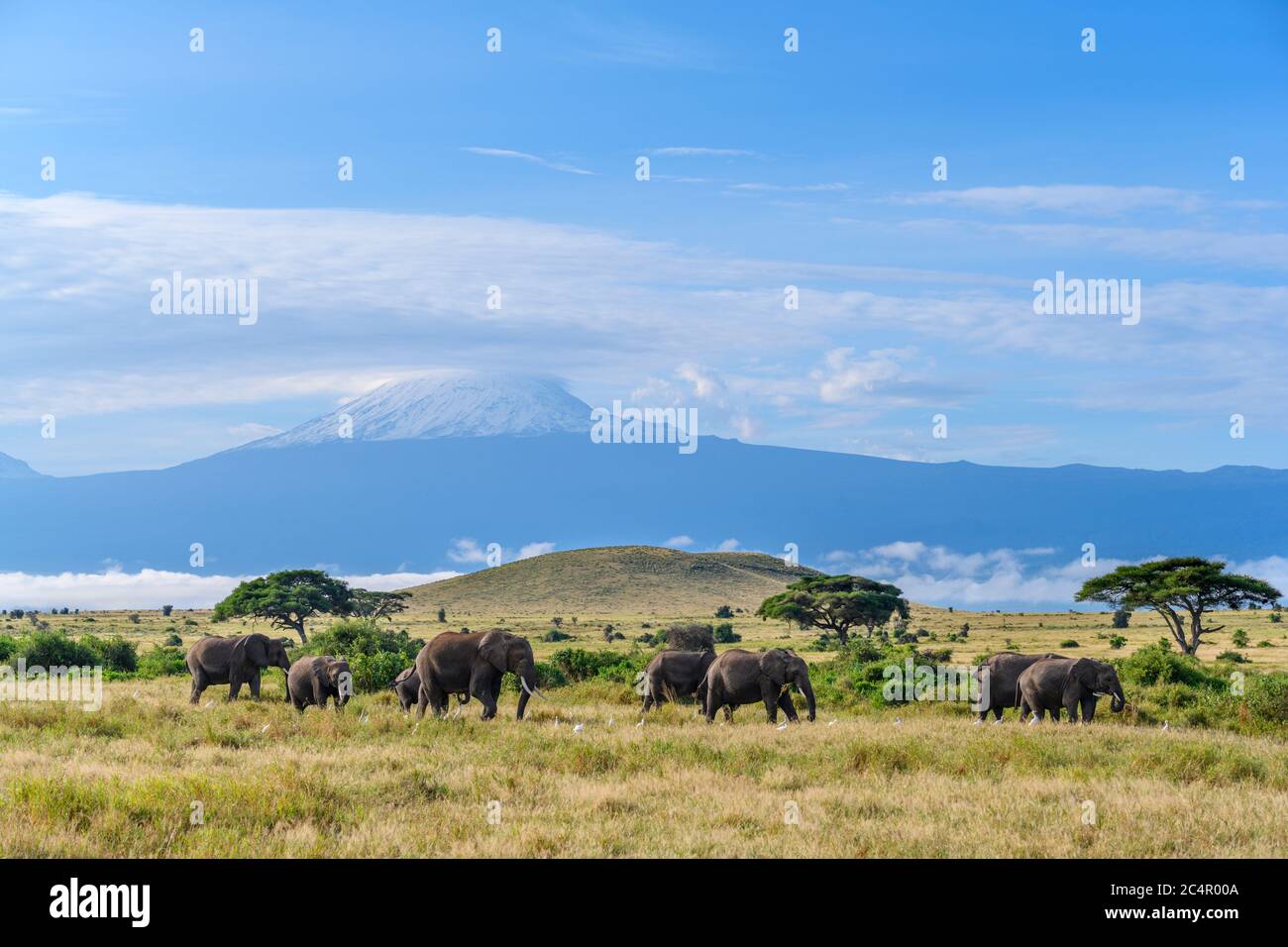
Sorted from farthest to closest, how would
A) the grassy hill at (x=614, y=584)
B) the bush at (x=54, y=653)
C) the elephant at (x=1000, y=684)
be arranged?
1. the grassy hill at (x=614, y=584)
2. the bush at (x=54, y=653)
3. the elephant at (x=1000, y=684)

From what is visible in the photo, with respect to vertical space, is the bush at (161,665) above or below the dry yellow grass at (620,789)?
below

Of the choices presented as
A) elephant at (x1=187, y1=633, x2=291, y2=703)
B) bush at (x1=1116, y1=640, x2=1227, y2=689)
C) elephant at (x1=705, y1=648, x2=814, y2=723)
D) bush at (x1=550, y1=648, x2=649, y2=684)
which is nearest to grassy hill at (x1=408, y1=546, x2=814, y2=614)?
bush at (x1=550, y1=648, x2=649, y2=684)

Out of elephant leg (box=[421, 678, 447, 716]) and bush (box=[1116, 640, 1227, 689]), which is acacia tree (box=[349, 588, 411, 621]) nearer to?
bush (box=[1116, 640, 1227, 689])

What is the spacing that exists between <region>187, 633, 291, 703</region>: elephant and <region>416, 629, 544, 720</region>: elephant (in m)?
5.75

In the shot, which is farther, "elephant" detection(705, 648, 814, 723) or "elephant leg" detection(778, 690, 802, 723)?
"elephant leg" detection(778, 690, 802, 723)

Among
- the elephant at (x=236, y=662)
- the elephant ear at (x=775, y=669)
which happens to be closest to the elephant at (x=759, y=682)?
the elephant ear at (x=775, y=669)

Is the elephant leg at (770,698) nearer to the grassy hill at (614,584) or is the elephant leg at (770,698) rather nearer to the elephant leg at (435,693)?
the elephant leg at (435,693)

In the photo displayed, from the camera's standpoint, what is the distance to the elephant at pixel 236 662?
92.7ft

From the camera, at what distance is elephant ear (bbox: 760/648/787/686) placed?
23734 mm

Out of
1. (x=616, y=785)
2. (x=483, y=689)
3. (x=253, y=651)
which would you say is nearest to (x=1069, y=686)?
(x=483, y=689)

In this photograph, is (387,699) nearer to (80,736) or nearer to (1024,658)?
(80,736)
